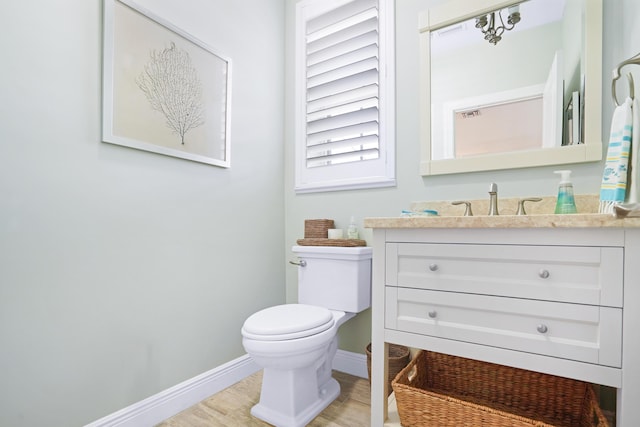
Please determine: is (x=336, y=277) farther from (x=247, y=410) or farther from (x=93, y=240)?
(x=93, y=240)

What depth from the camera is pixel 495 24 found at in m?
1.58

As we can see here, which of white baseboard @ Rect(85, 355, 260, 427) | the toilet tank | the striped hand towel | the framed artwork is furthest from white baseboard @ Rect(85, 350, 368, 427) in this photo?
the striped hand towel

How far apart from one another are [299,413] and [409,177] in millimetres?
1292

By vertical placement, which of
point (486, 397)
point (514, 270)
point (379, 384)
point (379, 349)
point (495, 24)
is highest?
point (495, 24)

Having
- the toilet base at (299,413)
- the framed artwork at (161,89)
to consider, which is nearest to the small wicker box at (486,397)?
the toilet base at (299,413)

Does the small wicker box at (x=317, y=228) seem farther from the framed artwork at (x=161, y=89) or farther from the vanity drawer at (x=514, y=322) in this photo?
the vanity drawer at (x=514, y=322)

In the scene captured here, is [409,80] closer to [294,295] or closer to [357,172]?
[357,172]

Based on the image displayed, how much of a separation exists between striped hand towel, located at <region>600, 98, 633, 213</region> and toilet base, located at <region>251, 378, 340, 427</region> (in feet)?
4.58

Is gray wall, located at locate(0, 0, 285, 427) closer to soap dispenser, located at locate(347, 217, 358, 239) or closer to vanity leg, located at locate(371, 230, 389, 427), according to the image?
soap dispenser, located at locate(347, 217, 358, 239)

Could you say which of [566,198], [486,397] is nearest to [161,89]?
[566,198]

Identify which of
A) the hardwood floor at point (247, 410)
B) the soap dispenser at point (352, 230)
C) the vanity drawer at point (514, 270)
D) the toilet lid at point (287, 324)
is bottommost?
the hardwood floor at point (247, 410)

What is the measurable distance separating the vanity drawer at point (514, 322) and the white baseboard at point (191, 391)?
87cm

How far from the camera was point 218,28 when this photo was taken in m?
1.80

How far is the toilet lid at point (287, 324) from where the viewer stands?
50.7 inches
